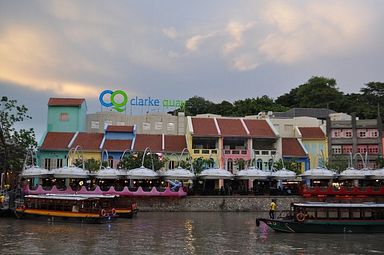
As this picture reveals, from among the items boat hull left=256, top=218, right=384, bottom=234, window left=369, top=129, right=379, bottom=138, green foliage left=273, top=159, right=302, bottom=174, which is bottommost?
boat hull left=256, top=218, right=384, bottom=234

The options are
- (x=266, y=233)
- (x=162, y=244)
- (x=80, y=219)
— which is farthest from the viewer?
(x=80, y=219)

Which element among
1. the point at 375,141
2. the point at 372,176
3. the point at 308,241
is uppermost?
the point at 375,141

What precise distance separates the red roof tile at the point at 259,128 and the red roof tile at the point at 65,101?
22.1 meters

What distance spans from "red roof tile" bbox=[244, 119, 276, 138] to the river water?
82.6 ft

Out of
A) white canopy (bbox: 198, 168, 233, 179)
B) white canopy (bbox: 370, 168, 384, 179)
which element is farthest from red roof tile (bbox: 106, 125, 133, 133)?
white canopy (bbox: 370, 168, 384, 179)

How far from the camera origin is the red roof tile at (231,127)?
59.2 meters

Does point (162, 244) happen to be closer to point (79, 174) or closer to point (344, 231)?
point (344, 231)

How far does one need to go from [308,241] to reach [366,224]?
534 cm

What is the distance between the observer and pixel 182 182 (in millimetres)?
56062

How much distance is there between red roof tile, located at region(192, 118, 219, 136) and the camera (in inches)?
2309

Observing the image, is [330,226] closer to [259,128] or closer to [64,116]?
[259,128]

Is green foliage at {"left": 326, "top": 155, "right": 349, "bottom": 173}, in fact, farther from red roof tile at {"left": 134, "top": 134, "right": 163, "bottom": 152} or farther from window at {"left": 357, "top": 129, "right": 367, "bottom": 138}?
red roof tile at {"left": 134, "top": 134, "right": 163, "bottom": 152}

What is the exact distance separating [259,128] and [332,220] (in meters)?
32.0

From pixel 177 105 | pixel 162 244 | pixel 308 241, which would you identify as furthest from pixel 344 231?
pixel 177 105
